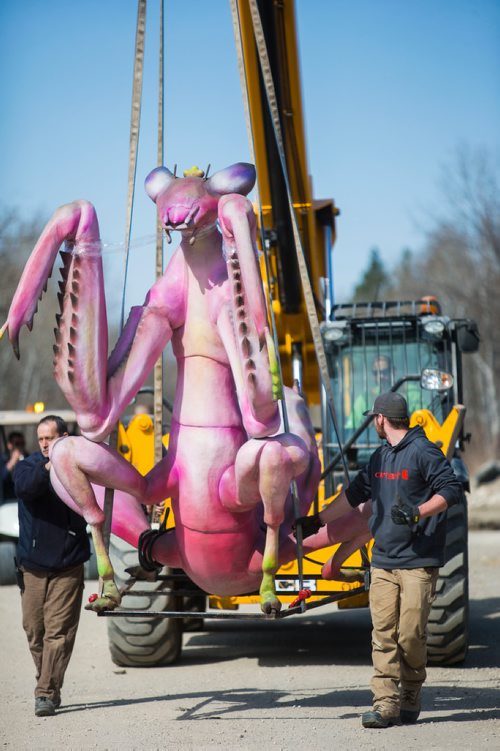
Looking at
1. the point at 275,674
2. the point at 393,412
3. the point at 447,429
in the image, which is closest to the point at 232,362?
the point at 393,412

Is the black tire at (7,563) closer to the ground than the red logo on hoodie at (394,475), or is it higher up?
closer to the ground

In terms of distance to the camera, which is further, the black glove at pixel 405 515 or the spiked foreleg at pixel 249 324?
the black glove at pixel 405 515

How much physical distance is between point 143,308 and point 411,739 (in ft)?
8.17

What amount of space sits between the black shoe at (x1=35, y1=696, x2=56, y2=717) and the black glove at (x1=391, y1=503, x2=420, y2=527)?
2369 mm

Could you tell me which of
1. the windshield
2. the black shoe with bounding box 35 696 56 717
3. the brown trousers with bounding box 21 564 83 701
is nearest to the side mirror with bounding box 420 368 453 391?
the windshield

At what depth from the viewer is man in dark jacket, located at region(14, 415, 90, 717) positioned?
253 inches

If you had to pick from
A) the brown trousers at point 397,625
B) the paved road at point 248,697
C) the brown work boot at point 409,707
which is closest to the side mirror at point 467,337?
the paved road at point 248,697

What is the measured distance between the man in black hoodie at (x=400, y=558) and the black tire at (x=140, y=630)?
224cm

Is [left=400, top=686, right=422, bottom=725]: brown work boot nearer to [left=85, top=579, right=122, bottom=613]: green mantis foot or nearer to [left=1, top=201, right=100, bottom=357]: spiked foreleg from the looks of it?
[left=85, top=579, right=122, bottom=613]: green mantis foot

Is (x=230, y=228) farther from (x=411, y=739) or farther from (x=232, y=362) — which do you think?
(x=411, y=739)

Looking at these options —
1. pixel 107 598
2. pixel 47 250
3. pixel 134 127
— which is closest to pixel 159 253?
pixel 134 127

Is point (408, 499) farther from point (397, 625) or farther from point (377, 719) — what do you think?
point (377, 719)

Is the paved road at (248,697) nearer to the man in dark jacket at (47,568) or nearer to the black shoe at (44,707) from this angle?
the black shoe at (44,707)

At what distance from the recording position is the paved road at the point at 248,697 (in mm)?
5605
